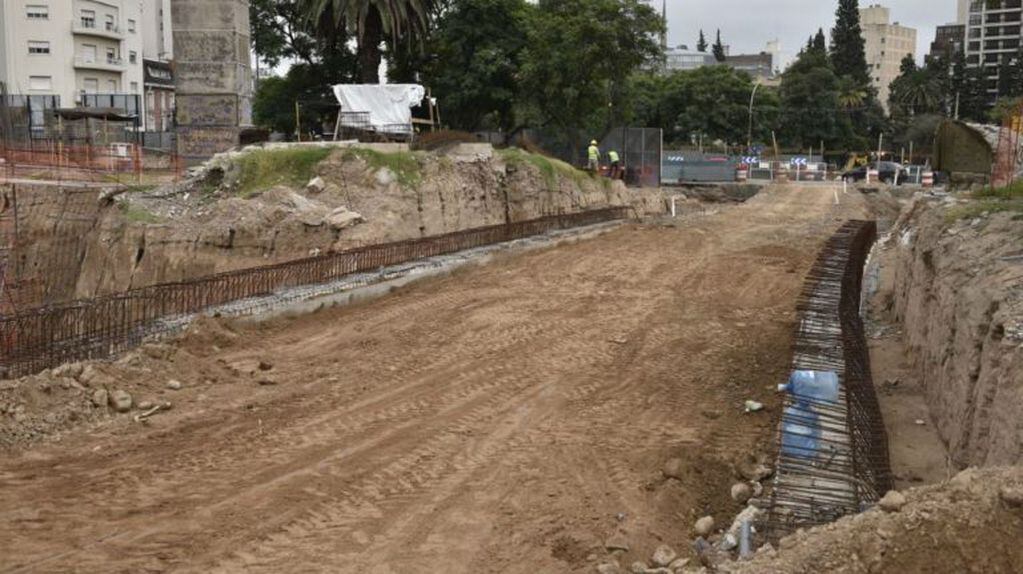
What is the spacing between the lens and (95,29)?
185 feet

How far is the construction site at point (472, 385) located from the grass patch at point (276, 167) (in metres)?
0.08

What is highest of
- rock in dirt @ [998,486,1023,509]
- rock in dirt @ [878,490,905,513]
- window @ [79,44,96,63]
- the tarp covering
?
window @ [79,44,96,63]

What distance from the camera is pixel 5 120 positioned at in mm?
32125

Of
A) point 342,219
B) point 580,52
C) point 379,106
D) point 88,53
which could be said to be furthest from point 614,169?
point 88,53

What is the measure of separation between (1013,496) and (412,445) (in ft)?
17.1

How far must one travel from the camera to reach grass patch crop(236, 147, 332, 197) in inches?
790

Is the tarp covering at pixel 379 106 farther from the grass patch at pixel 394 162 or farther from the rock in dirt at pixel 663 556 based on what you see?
the rock in dirt at pixel 663 556

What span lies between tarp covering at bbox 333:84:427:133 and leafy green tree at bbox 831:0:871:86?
73.5 metres

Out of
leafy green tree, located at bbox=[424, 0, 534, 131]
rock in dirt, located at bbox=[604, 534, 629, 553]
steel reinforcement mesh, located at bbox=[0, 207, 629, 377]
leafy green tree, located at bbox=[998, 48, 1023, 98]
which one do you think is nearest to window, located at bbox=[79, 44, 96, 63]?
leafy green tree, located at bbox=[424, 0, 534, 131]

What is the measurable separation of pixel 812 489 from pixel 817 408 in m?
1.93

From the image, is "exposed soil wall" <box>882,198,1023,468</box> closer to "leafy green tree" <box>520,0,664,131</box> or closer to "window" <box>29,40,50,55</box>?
"leafy green tree" <box>520,0,664,131</box>

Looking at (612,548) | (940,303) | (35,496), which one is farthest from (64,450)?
(940,303)

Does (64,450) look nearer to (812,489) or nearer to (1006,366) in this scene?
(812,489)

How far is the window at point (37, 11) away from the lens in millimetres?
53156
